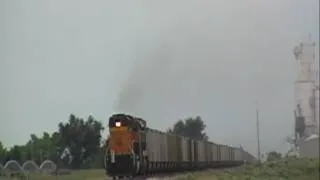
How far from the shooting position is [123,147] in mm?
44281

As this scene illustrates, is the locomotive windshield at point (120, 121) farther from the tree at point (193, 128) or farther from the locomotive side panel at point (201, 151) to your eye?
the tree at point (193, 128)

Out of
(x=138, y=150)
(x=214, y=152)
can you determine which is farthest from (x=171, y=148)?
(x=214, y=152)

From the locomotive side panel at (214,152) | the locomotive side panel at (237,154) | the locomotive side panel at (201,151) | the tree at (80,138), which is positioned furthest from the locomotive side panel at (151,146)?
the locomotive side panel at (237,154)

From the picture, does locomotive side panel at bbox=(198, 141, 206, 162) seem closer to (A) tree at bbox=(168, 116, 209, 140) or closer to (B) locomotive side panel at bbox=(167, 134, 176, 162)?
(B) locomotive side panel at bbox=(167, 134, 176, 162)

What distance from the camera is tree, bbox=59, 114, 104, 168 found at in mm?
105500

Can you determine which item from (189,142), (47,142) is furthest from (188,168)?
(47,142)

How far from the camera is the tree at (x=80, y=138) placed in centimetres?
10550

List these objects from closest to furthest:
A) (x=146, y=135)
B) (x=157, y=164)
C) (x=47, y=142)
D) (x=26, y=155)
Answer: (x=146, y=135), (x=157, y=164), (x=26, y=155), (x=47, y=142)

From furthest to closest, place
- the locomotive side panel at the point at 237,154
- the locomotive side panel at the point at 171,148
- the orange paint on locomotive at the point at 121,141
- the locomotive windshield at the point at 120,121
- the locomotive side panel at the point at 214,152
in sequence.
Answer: the locomotive side panel at the point at 237,154
the locomotive side panel at the point at 214,152
the locomotive side panel at the point at 171,148
the locomotive windshield at the point at 120,121
the orange paint on locomotive at the point at 121,141

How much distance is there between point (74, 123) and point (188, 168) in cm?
4241

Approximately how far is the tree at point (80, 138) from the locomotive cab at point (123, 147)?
59.8 metres

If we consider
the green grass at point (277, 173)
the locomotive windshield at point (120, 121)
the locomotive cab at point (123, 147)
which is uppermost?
the locomotive windshield at point (120, 121)

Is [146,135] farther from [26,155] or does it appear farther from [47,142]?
[47,142]

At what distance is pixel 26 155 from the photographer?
103000 mm
